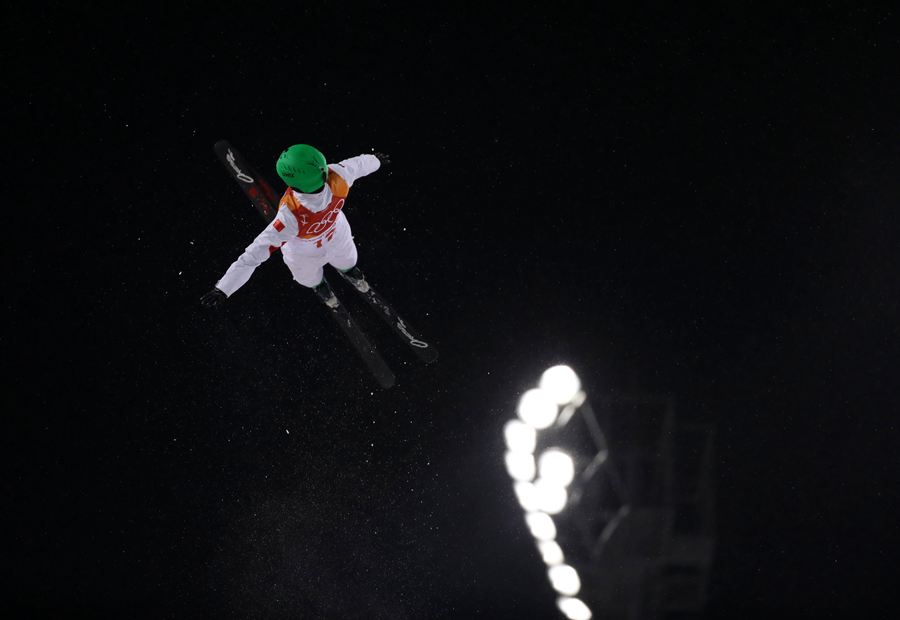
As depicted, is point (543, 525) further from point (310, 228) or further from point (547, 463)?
point (310, 228)

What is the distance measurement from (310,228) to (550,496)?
6.99 ft

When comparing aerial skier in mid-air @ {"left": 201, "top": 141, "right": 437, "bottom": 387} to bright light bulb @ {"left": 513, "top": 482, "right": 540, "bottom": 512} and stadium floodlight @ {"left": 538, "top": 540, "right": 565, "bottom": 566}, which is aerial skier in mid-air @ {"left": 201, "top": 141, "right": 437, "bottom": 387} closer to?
bright light bulb @ {"left": 513, "top": 482, "right": 540, "bottom": 512}

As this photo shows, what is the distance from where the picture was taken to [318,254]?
4.00m

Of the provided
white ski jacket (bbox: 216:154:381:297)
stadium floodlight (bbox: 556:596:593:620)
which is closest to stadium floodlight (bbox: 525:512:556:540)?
stadium floodlight (bbox: 556:596:593:620)

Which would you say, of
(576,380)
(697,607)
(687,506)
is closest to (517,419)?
(576,380)

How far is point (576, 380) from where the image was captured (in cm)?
493

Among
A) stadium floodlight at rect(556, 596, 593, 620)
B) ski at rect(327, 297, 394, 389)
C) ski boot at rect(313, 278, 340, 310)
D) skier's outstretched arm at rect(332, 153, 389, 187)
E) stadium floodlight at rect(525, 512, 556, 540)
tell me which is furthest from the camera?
stadium floodlight at rect(556, 596, 593, 620)

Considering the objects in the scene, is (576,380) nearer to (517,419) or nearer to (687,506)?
(517,419)

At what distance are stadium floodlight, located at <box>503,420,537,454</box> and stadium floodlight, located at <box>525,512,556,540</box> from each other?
380 millimetres

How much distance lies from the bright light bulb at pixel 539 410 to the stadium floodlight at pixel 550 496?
13.0 inches

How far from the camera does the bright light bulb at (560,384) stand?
4750mm

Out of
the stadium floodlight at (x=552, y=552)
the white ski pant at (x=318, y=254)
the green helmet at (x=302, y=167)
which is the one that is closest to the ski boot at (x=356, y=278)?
the white ski pant at (x=318, y=254)

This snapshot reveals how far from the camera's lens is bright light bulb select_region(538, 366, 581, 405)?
4.75 m

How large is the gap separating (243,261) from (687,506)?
3435 mm
